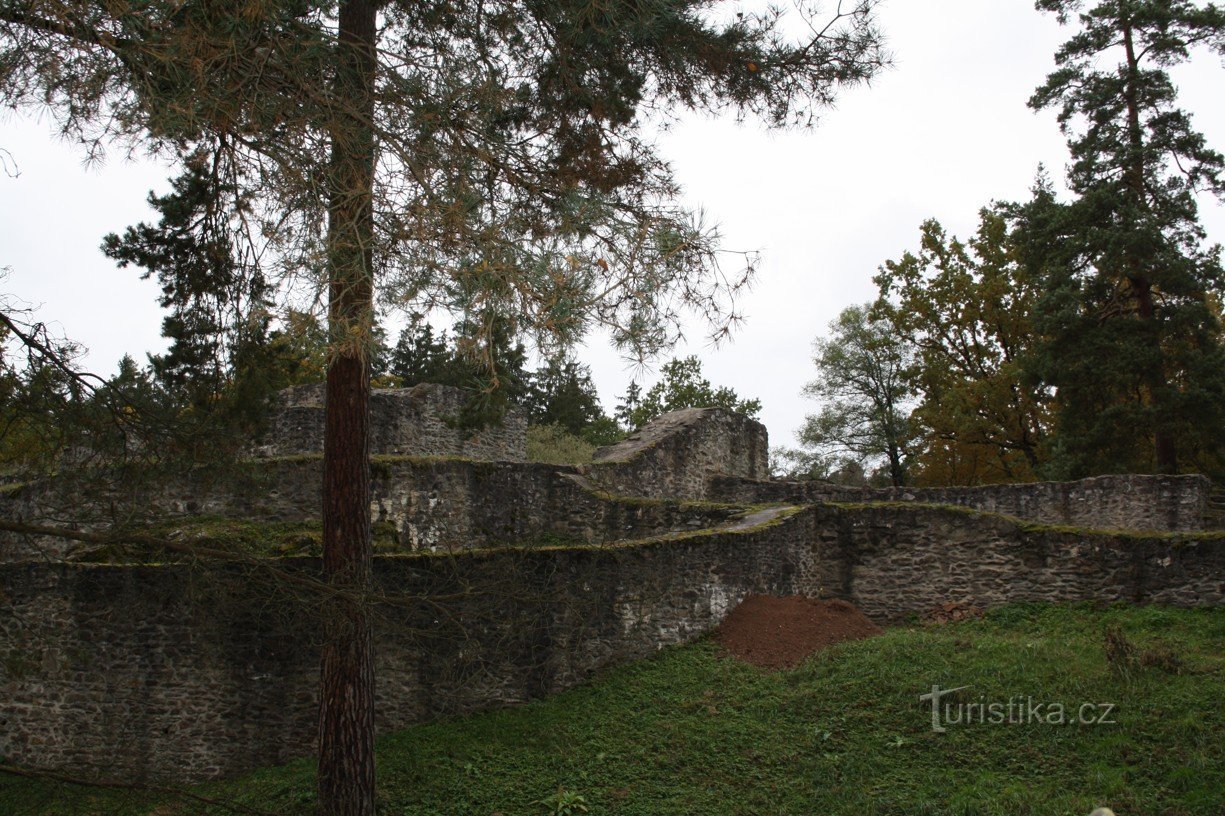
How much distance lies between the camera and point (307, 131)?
8.09m

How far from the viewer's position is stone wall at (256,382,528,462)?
57.8ft

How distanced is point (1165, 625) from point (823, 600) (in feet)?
12.4

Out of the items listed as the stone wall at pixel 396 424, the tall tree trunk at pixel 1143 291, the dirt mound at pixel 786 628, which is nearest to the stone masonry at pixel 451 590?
the dirt mound at pixel 786 628

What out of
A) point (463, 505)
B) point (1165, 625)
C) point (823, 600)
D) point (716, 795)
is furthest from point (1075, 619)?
point (463, 505)

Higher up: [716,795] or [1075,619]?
[1075,619]

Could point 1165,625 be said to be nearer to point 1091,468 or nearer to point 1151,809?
point 1151,809

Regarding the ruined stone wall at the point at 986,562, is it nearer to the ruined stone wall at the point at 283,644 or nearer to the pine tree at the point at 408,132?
the ruined stone wall at the point at 283,644

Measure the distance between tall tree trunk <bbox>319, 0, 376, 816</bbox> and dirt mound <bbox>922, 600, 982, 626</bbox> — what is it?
721 centimetres

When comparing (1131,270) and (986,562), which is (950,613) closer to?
(986,562)

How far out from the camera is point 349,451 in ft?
30.1

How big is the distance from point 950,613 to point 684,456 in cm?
722

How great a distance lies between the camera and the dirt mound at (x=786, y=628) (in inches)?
466

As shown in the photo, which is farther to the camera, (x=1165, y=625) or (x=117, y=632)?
(x=1165, y=625)

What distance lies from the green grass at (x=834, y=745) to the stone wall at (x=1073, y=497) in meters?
5.51
